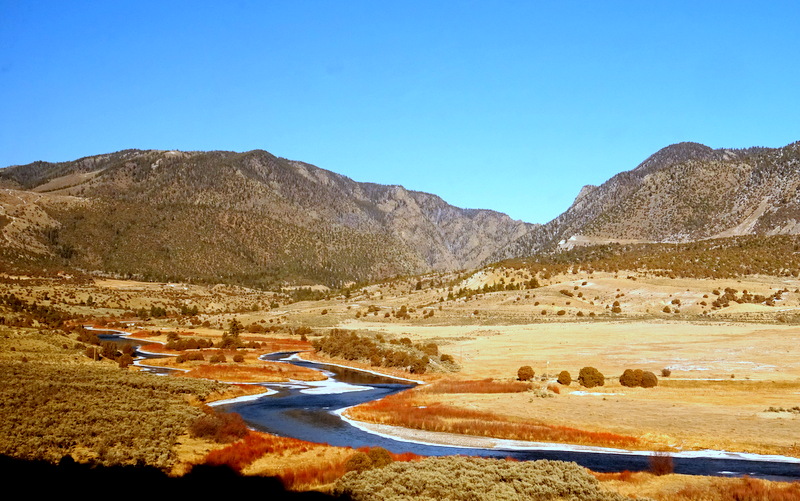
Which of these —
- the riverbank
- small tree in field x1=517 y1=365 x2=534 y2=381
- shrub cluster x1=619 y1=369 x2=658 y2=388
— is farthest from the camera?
small tree in field x1=517 y1=365 x2=534 y2=381

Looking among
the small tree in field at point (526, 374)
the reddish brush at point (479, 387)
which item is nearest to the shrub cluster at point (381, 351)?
the reddish brush at point (479, 387)

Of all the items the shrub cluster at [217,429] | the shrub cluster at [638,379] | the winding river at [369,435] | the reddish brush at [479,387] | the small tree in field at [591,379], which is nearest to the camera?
the winding river at [369,435]

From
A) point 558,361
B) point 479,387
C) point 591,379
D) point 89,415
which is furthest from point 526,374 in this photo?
point 89,415

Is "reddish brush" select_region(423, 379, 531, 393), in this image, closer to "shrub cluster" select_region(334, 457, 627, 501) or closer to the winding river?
the winding river

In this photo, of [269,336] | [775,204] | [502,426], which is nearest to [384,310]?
[269,336]

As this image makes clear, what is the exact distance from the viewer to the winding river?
25.6 m

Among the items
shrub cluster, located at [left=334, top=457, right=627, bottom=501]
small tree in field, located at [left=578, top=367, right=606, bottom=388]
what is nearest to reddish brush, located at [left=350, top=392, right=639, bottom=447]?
shrub cluster, located at [left=334, top=457, right=627, bottom=501]

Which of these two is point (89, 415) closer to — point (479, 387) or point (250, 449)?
point (250, 449)

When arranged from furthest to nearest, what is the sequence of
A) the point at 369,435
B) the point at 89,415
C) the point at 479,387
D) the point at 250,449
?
the point at 479,387, the point at 369,435, the point at 89,415, the point at 250,449

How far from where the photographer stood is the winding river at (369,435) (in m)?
25.6

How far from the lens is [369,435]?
33.5 m

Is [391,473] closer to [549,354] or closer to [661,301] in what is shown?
[549,354]

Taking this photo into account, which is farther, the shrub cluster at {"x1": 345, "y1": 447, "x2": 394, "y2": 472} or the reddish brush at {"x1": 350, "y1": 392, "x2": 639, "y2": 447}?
the reddish brush at {"x1": 350, "y1": 392, "x2": 639, "y2": 447}

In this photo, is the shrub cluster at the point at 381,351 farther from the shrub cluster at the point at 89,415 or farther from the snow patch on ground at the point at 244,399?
the shrub cluster at the point at 89,415
